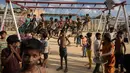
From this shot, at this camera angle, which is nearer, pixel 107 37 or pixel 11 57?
pixel 11 57

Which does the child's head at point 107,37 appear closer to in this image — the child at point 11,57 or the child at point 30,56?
the child at point 11,57

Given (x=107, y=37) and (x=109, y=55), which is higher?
(x=107, y=37)

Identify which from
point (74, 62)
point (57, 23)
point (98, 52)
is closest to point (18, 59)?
point (98, 52)

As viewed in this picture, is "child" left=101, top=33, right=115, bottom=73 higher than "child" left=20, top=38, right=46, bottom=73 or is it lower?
lower

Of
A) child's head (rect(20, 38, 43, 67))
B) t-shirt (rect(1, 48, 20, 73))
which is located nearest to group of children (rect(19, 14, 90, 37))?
t-shirt (rect(1, 48, 20, 73))

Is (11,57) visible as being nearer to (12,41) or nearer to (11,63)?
(11,63)

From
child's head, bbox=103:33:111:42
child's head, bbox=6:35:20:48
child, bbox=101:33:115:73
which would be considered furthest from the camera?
child, bbox=101:33:115:73

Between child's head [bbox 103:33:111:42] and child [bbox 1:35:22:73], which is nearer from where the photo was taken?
child [bbox 1:35:22:73]

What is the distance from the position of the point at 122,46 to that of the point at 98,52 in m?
0.74

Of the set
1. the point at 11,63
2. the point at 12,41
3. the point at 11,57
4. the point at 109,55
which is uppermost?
the point at 12,41

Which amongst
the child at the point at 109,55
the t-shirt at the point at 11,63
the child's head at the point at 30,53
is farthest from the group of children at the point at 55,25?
the child's head at the point at 30,53

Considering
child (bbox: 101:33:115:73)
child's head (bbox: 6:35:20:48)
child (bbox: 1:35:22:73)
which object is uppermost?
child's head (bbox: 6:35:20:48)

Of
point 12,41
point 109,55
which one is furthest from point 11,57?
point 109,55

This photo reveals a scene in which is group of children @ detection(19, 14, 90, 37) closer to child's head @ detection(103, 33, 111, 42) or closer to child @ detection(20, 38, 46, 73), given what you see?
child's head @ detection(103, 33, 111, 42)
